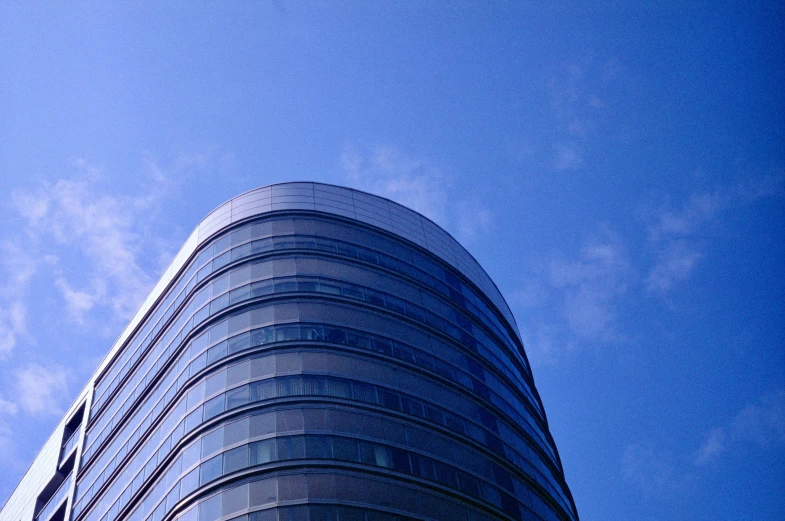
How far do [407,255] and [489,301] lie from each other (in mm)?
6730

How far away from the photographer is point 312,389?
4006cm

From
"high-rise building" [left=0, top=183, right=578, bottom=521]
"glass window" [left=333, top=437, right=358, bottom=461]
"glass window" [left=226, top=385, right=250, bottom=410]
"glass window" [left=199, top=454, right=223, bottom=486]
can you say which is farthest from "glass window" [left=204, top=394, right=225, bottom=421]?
"glass window" [left=333, top=437, right=358, bottom=461]

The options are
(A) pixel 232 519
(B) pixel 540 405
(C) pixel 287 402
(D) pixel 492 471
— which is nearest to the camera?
(A) pixel 232 519

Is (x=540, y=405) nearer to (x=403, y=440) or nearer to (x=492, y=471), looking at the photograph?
(x=492, y=471)

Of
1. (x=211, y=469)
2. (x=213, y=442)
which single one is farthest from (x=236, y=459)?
(x=213, y=442)

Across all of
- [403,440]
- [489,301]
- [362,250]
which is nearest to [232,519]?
[403,440]

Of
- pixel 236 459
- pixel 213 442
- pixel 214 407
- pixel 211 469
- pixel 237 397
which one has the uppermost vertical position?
pixel 237 397

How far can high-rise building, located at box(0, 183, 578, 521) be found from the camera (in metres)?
37.1

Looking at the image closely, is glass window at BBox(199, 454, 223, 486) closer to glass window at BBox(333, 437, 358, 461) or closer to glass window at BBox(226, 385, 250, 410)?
glass window at BBox(226, 385, 250, 410)

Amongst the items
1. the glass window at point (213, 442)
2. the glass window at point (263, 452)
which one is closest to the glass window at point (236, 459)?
the glass window at point (263, 452)

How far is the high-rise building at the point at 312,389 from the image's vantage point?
37.1 m

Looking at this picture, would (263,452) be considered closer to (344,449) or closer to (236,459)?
(236,459)

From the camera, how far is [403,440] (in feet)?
130

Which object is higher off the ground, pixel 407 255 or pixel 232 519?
pixel 407 255
